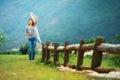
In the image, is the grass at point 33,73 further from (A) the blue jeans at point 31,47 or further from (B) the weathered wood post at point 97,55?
(A) the blue jeans at point 31,47

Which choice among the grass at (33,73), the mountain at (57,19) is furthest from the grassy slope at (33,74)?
the mountain at (57,19)

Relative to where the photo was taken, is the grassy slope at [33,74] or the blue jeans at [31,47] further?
the blue jeans at [31,47]

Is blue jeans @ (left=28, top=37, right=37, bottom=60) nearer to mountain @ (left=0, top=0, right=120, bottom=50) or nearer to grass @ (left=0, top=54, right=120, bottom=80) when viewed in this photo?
grass @ (left=0, top=54, right=120, bottom=80)

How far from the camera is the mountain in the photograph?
34969 mm

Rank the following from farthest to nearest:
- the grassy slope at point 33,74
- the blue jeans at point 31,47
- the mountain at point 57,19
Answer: the mountain at point 57,19 → the blue jeans at point 31,47 → the grassy slope at point 33,74

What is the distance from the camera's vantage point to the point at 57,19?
120ft

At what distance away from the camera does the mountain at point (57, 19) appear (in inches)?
1377

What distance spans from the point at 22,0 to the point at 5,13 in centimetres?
274

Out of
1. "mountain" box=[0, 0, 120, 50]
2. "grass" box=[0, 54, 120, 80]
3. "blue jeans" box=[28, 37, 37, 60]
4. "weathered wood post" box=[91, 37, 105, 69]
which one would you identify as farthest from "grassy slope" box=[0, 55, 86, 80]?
"mountain" box=[0, 0, 120, 50]

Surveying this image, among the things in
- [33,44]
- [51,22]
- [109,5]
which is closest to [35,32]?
[33,44]

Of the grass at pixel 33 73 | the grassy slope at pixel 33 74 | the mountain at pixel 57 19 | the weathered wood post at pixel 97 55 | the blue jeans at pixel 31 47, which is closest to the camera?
the grassy slope at pixel 33 74

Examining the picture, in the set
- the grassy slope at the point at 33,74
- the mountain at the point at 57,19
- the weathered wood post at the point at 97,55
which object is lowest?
the grassy slope at the point at 33,74

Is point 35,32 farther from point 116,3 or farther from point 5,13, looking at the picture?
point 116,3

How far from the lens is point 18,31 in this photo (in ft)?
117
